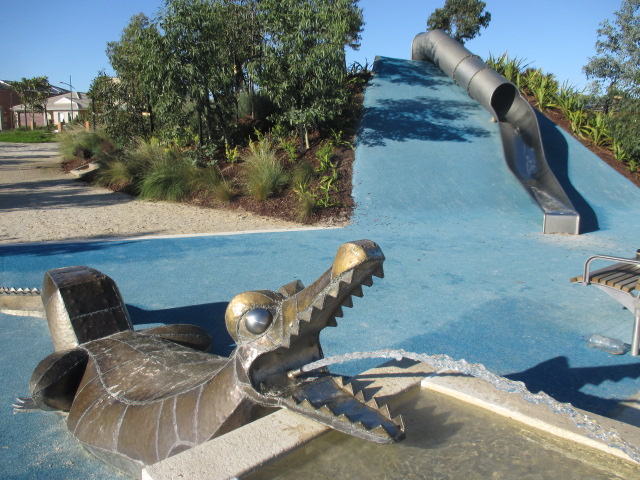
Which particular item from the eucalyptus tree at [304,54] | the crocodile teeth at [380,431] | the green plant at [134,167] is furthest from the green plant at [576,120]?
the crocodile teeth at [380,431]

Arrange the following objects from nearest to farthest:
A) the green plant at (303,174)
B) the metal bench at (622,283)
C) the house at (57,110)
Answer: the metal bench at (622,283)
the green plant at (303,174)
the house at (57,110)

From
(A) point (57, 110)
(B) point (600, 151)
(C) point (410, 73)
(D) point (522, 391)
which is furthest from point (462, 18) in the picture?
(A) point (57, 110)

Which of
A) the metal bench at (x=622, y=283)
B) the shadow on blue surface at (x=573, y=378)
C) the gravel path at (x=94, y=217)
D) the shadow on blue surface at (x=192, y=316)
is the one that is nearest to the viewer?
the shadow on blue surface at (x=573, y=378)

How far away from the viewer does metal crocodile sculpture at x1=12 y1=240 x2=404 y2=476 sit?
2004mm

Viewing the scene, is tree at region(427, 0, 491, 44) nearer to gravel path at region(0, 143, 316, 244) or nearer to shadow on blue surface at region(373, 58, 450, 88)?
shadow on blue surface at region(373, 58, 450, 88)

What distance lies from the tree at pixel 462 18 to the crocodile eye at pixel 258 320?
2405 centimetres

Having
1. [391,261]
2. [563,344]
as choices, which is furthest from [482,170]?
[563,344]

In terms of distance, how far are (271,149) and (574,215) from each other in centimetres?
752

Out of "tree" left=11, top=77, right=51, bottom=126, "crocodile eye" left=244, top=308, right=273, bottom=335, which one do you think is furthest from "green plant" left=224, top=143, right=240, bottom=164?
"tree" left=11, top=77, right=51, bottom=126

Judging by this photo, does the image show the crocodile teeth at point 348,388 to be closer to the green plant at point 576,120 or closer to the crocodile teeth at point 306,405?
the crocodile teeth at point 306,405

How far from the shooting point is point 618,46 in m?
16.1

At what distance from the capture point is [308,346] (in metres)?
2.29

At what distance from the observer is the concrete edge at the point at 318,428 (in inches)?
83.5

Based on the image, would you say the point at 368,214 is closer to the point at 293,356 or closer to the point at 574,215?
the point at 574,215
